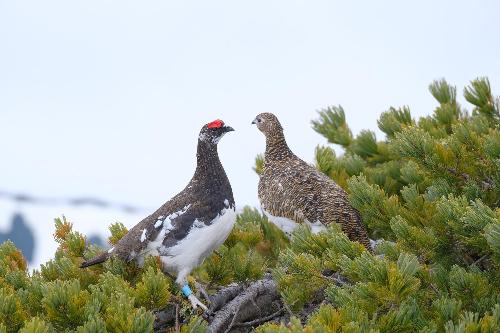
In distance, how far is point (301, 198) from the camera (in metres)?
5.77

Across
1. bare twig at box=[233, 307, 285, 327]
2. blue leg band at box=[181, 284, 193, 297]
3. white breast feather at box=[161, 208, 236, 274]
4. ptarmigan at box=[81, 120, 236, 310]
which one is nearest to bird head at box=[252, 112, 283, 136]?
ptarmigan at box=[81, 120, 236, 310]

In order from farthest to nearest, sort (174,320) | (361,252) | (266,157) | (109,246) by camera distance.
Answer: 1. (266,157)
2. (109,246)
3. (174,320)
4. (361,252)

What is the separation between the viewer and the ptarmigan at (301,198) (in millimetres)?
5488

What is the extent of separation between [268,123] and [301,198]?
5.29 feet

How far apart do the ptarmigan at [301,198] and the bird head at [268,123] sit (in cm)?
31

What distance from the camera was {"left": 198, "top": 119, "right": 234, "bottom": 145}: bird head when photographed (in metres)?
5.11

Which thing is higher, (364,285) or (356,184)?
(356,184)

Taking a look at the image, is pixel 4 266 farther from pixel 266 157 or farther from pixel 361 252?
pixel 266 157

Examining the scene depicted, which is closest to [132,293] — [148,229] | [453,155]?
[148,229]

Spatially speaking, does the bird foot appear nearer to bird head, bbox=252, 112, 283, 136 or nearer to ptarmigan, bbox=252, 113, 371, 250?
ptarmigan, bbox=252, 113, 371, 250

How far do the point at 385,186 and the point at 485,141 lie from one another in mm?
2136

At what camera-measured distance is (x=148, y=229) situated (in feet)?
15.5

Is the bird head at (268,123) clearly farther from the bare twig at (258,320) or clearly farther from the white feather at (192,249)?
the bare twig at (258,320)

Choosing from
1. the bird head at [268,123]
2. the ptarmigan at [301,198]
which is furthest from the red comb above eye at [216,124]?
the bird head at [268,123]
